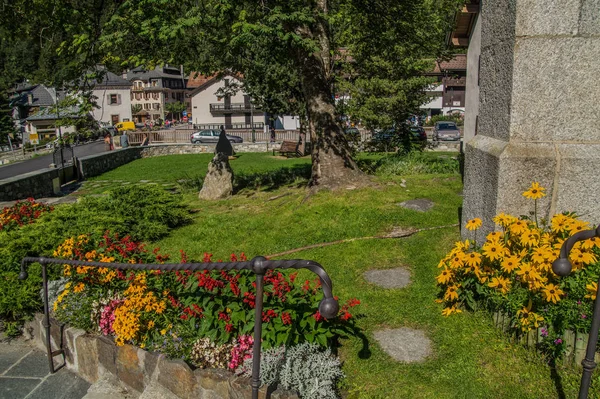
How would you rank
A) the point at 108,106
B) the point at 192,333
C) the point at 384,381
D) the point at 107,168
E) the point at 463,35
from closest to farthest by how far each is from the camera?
the point at 384,381, the point at 192,333, the point at 463,35, the point at 107,168, the point at 108,106

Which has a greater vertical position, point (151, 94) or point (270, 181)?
point (151, 94)

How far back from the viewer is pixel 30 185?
15.5 metres

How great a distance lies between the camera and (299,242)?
25.4ft

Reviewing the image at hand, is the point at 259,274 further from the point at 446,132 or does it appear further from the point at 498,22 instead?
the point at 446,132

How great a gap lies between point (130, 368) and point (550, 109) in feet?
14.9

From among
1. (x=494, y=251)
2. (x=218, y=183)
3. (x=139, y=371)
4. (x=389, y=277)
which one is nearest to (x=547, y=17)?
(x=494, y=251)

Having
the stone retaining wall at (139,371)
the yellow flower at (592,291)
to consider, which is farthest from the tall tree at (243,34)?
the yellow flower at (592,291)

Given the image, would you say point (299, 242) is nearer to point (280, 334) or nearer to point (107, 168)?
point (280, 334)

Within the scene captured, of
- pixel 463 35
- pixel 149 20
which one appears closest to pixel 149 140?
pixel 463 35

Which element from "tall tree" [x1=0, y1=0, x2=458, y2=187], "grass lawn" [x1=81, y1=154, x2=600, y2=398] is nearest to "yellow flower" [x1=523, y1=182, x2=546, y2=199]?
"grass lawn" [x1=81, y1=154, x2=600, y2=398]

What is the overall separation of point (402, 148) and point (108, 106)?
209 feet

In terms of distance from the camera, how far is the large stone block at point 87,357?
4.65 meters

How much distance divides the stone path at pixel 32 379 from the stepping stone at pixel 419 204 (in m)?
5.62

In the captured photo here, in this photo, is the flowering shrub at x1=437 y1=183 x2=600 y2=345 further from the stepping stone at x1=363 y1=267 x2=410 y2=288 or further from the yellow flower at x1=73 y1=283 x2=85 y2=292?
the yellow flower at x1=73 y1=283 x2=85 y2=292
